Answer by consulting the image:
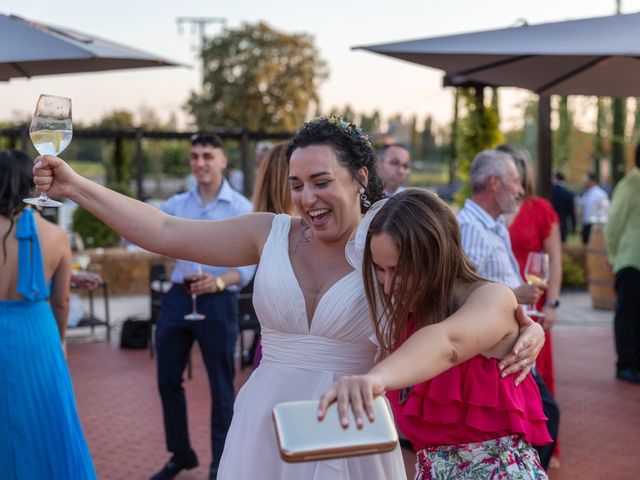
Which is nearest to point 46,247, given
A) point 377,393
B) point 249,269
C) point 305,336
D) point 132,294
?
point 249,269

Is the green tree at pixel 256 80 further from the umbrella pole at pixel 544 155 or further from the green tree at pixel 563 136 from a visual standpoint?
the umbrella pole at pixel 544 155

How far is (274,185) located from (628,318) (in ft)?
15.5

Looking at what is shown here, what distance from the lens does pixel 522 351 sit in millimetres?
2535

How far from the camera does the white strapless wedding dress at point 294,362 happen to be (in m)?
2.78

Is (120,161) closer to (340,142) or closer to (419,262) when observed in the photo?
(340,142)

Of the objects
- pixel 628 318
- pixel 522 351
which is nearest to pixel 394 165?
pixel 628 318

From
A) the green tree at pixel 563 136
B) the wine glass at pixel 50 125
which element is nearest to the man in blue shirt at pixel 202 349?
the wine glass at pixel 50 125

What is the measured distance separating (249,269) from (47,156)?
10.3 ft

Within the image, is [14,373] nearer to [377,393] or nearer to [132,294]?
[377,393]

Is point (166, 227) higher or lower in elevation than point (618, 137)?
lower

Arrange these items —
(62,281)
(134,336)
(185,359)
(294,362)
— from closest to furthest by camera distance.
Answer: (294,362), (62,281), (185,359), (134,336)

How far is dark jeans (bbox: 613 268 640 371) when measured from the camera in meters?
8.26

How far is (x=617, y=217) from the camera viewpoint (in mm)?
8297

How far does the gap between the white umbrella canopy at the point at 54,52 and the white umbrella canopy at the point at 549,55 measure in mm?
1718
